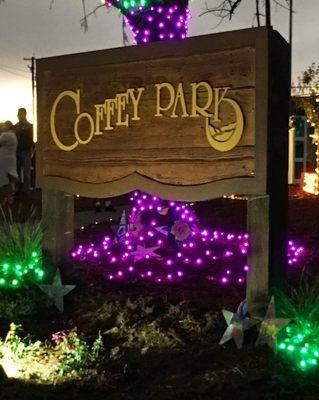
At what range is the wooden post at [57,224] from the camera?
5.48m

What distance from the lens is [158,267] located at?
619 centimetres

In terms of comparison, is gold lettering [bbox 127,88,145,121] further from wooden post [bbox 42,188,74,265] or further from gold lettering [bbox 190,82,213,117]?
wooden post [bbox 42,188,74,265]

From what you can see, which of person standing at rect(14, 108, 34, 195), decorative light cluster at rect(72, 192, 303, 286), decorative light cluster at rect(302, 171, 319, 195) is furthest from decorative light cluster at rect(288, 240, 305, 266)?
decorative light cluster at rect(302, 171, 319, 195)

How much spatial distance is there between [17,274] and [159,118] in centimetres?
178

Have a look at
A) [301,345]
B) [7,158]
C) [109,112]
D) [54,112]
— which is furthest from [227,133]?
[7,158]

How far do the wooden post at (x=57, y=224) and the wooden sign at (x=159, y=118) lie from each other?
0.13 m

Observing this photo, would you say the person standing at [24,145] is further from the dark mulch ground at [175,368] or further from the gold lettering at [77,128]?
the dark mulch ground at [175,368]

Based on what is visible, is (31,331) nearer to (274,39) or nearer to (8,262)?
(8,262)

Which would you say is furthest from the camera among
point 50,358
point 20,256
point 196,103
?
point 20,256

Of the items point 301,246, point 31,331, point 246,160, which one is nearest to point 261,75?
point 246,160

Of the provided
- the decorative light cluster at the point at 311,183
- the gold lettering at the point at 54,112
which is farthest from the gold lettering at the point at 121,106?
the decorative light cluster at the point at 311,183

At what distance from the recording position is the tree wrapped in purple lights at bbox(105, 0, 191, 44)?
6.84 meters

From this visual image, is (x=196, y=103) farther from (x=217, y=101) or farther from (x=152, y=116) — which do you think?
(x=152, y=116)

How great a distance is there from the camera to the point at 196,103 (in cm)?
459
